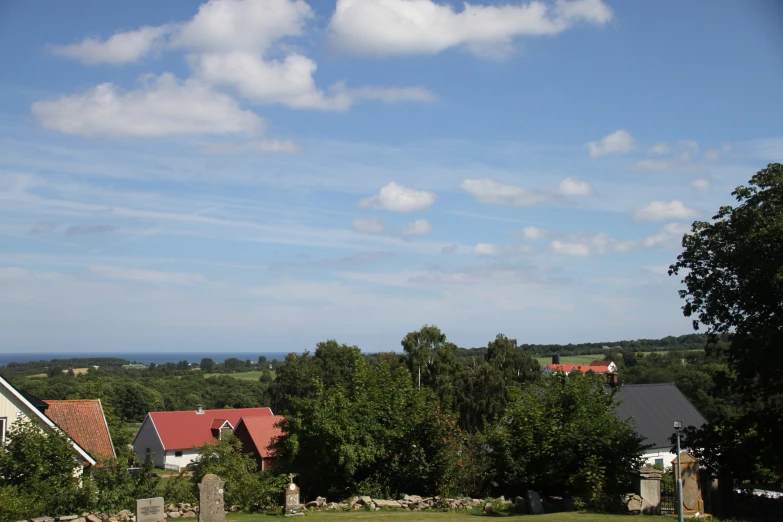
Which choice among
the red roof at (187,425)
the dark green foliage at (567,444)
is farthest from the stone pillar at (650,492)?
the red roof at (187,425)

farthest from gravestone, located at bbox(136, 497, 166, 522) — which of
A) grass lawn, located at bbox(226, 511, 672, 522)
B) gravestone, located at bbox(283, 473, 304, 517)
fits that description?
gravestone, located at bbox(283, 473, 304, 517)

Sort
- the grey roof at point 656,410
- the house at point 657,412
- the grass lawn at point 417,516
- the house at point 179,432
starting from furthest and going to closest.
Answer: the house at point 179,432 → the grey roof at point 656,410 → the house at point 657,412 → the grass lawn at point 417,516

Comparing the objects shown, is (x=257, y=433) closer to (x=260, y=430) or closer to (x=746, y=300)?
(x=260, y=430)

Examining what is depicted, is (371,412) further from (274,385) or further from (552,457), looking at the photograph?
(274,385)

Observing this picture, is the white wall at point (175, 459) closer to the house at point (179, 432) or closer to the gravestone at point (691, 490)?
the house at point (179, 432)

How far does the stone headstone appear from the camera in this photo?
2073cm

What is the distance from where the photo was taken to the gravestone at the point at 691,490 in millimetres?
19969

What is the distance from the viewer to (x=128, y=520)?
61.4 feet

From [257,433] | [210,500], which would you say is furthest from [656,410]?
[210,500]

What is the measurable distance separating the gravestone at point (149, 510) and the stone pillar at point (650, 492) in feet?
44.1

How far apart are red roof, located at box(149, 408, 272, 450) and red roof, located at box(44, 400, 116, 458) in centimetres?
3305

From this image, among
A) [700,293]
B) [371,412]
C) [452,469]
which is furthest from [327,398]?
[700,293]

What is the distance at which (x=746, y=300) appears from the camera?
22266 millimetres

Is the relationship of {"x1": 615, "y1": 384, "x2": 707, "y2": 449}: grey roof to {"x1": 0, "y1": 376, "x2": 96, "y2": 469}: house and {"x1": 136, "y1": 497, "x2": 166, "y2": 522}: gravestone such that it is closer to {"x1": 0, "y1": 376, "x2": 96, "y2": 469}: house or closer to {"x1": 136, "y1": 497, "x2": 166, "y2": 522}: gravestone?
{"x1": 136, "y1": 497, "x2": 166, "y2": 522}: gravestone
